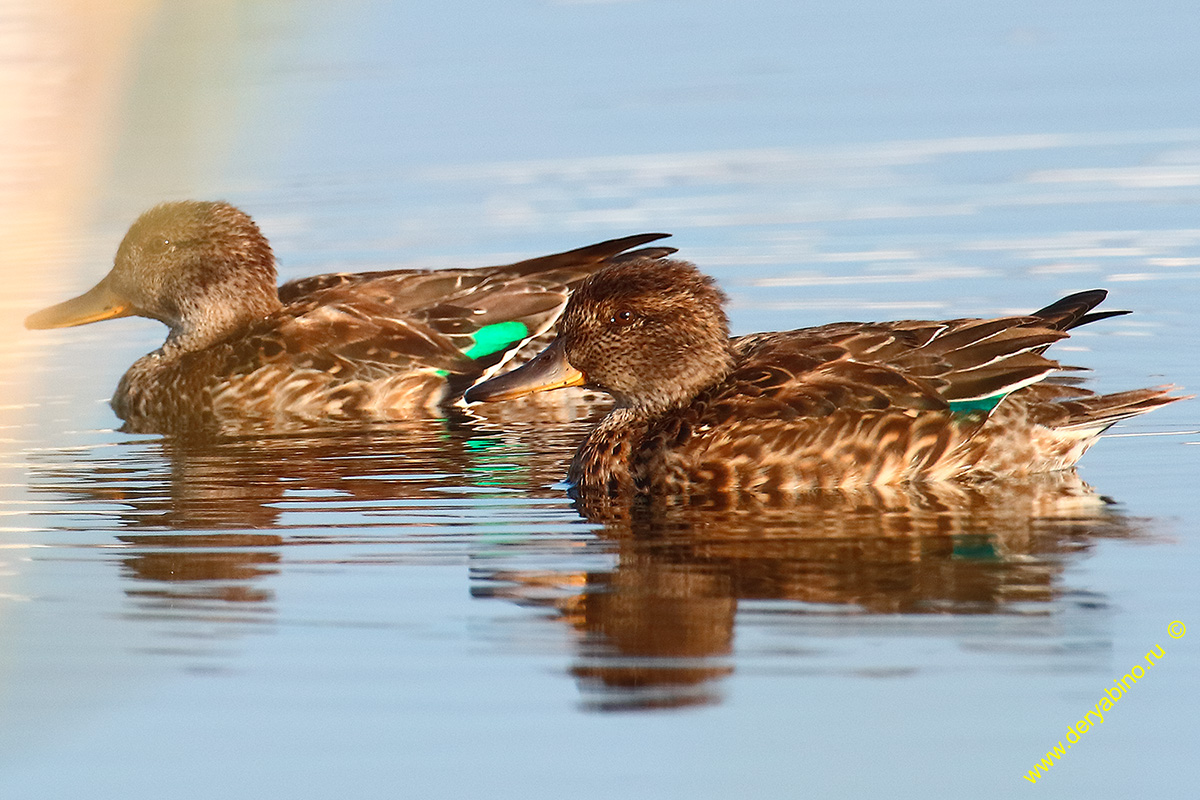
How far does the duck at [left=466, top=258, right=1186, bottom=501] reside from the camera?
21.9 ft

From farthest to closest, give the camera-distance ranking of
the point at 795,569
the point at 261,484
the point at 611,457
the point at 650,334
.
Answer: the point at 261,484 < the point at 650,334 < the point at 611,457 < the point at 795,569

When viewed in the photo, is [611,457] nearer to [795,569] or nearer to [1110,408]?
[795,569]

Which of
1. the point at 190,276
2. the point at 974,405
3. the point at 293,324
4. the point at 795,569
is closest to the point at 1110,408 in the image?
the point at 974,405

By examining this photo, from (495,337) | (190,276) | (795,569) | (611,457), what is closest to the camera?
(795,569)

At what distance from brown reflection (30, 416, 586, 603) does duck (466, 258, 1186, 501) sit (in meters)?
0.57

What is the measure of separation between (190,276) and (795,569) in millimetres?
5447

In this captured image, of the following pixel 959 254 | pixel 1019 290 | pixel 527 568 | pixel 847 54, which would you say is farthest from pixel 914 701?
pixel 847 54

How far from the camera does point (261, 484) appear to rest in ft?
24.3

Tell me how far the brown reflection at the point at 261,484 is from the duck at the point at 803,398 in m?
0.57

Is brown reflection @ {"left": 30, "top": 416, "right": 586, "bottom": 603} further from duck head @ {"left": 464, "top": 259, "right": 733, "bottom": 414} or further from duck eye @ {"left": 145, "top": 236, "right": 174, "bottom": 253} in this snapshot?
duck eye @ {"left": 145, "top": 236, "right": 174, "bottom": 253}

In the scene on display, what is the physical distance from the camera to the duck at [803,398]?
6.67 meters

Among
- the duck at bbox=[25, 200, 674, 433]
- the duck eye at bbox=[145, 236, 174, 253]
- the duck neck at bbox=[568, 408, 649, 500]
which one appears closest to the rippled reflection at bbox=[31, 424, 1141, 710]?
the duck neck at bbox=[568, 408, 649, 500]

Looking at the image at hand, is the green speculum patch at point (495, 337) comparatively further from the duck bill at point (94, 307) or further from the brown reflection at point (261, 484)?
the duck bill at point (94, 307)

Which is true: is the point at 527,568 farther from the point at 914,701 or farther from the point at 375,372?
the point at 375,372
